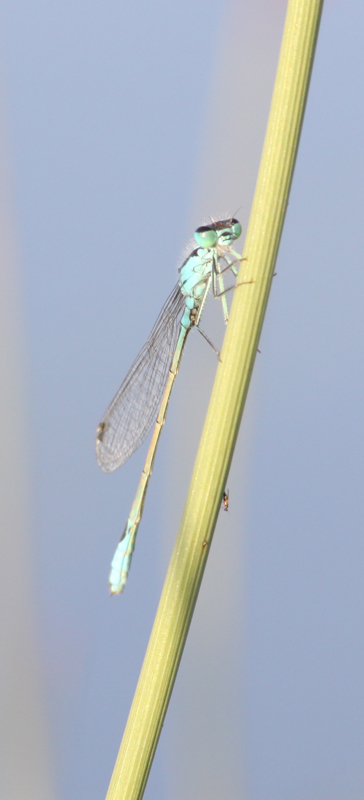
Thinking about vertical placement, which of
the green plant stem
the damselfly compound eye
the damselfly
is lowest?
the green plant stem

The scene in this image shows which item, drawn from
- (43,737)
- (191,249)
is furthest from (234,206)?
(43,737)

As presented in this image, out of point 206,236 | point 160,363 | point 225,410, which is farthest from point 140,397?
point 225,410

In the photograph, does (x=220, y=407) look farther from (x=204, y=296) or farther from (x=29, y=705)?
(x=29, y=705)

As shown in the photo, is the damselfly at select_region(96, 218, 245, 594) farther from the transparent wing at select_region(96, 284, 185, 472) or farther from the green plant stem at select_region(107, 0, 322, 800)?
the green plant stem at select_region(107, 0, 322, 800)

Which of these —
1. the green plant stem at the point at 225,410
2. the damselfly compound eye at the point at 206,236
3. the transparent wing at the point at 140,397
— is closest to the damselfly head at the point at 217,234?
the damselfly compound eye at the point at 206,236

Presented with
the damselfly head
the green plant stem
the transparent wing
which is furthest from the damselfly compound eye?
the green plant stem

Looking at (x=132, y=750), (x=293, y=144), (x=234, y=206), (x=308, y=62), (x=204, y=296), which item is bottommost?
(x=132, y=750)
